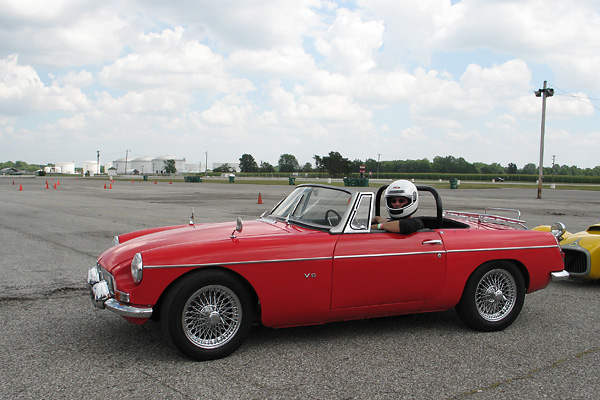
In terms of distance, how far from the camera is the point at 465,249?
14.8 feet

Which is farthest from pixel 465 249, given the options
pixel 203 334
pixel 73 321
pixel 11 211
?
pixel 11 211

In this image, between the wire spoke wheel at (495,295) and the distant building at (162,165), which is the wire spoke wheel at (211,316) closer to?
the wire spoke wheel at (495,295)

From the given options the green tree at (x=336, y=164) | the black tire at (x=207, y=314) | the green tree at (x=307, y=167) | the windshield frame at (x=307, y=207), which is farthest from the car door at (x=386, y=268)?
the green tree at (x=307, y=167)

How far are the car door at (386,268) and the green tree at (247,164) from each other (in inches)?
6206

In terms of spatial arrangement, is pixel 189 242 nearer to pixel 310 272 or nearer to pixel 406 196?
pixel 310 272

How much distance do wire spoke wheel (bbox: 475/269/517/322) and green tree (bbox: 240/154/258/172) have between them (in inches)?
6198

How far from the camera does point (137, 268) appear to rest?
3621 millimetres

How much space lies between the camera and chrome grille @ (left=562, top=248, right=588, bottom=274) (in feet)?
20.8

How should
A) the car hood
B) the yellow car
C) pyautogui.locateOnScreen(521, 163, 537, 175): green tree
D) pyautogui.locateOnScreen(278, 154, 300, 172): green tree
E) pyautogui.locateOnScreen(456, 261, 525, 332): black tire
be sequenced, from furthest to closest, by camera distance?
pyautogui.locateOnScreen(278, 154, 300, 172): green tree
pyautogui.locateOnScreen(521, 163, 537, 175): green tree
the yellow car
pyautogui.locateOnScreen(456, 261, 525, 332): black tire
the car hood

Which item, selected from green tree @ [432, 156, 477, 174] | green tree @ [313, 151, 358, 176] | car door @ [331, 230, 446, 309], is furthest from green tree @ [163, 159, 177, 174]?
car door @ [331, 230, 446, 309]

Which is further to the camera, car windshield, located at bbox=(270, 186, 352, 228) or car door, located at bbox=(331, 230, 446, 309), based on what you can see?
car windshield, located at bbox=(270, 186, 352, 228)

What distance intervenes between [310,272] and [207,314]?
0.85m

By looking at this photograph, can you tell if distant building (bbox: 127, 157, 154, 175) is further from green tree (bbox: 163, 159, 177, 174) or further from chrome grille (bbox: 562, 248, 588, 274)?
chrome grille (bbox: 562, 248, 588, 274)

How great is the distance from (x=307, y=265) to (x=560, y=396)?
192cm
